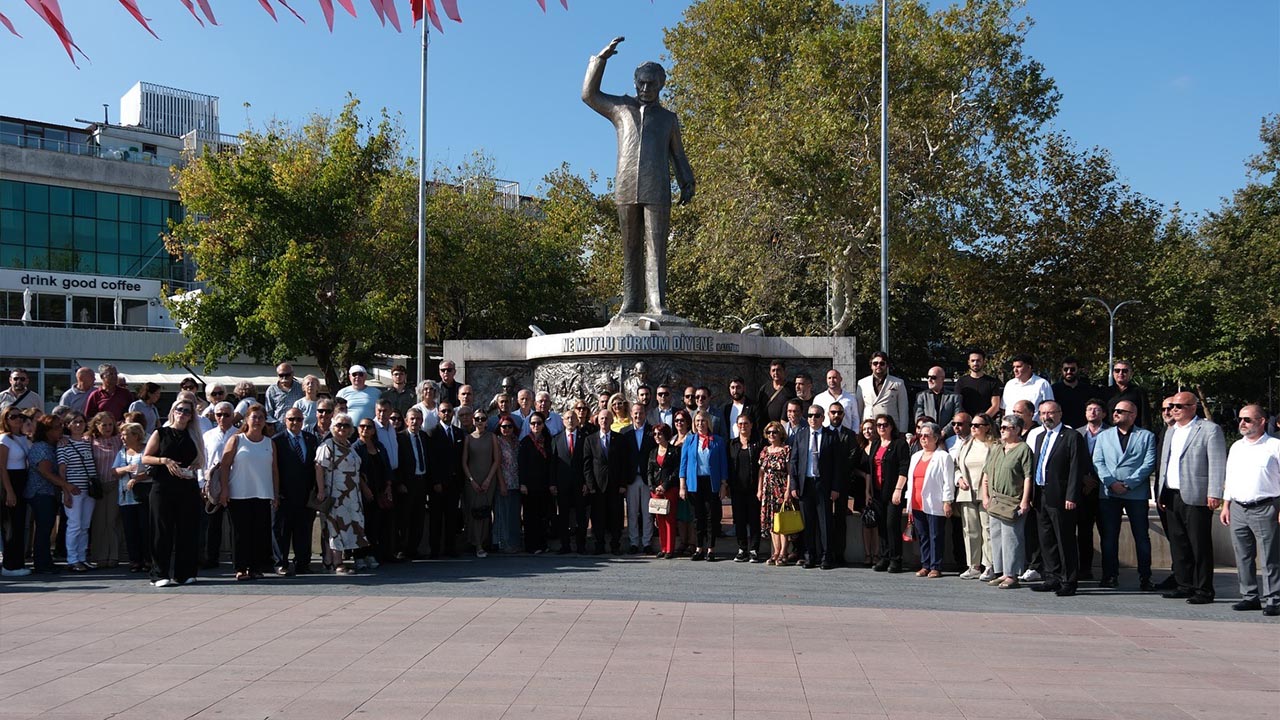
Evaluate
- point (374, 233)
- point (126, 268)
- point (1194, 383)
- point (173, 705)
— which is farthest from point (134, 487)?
point (1194, 383)

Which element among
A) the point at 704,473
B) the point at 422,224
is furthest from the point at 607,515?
the point at 422,224

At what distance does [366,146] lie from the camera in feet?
99.3

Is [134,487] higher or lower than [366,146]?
lower

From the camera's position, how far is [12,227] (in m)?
41.1

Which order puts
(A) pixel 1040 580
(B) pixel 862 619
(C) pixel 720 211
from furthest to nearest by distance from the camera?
(C) pixel 720 211 → (A) pixel 1040 580 → (B) pixel 862 619

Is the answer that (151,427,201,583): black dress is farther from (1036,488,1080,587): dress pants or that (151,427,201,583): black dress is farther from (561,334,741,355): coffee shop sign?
(1036,488,1080,587): dress pants

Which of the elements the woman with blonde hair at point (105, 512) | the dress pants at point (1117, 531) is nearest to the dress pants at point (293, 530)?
the woman with blonde hair at point (105, 512)

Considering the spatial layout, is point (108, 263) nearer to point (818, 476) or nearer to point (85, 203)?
point (85, 203)

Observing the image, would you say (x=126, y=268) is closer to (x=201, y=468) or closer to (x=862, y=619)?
(x=201, y=468)

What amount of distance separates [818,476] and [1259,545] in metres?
3.93

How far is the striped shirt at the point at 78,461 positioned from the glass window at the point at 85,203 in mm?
36221

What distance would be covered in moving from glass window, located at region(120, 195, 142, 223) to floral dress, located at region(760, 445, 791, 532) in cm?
4016

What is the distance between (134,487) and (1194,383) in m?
43.6

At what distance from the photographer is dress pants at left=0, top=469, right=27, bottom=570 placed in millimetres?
10562
